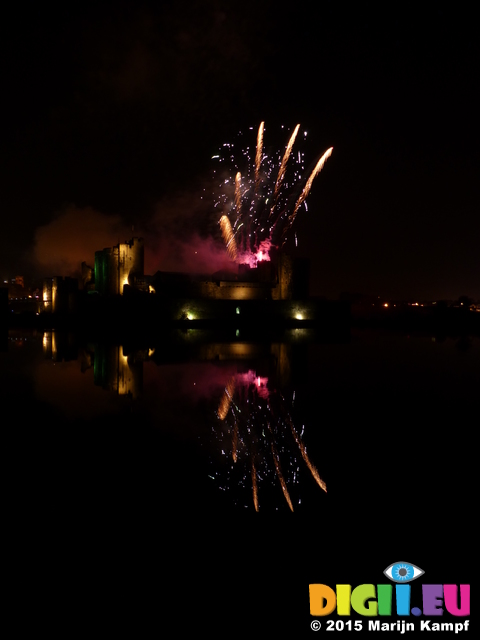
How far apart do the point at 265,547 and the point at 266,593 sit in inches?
15.4

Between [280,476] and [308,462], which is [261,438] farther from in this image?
[280,476]

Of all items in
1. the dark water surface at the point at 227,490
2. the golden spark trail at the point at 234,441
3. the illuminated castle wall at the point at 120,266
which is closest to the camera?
the dark water surface at the point at 227,490

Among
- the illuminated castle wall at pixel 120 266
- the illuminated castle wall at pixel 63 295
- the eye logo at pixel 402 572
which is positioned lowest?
the eye logo at pixel 402 572

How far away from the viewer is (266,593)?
8.59 feet

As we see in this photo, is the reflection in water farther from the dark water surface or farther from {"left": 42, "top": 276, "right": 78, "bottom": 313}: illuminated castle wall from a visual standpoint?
{"left": 42, "top": 276, "right": 78, "bottom": 313}: illuminated castle wall

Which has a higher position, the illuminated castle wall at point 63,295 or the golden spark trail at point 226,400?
the illuminated castle wall at point 63,295

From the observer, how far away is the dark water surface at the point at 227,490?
270 centimetres

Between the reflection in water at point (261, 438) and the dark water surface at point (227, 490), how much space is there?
24mm

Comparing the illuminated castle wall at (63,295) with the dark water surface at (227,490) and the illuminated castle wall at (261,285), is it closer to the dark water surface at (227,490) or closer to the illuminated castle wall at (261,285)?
the illuminated castle wall at (261,285)

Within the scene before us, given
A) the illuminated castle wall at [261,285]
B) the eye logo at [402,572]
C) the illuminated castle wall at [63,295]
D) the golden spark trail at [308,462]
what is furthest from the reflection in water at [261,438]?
the illuminated castle wall at [261,285]

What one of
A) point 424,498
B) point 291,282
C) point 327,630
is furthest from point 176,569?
point 291,282

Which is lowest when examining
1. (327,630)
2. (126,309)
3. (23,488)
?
(327,630)

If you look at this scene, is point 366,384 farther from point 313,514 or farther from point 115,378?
point 313,514

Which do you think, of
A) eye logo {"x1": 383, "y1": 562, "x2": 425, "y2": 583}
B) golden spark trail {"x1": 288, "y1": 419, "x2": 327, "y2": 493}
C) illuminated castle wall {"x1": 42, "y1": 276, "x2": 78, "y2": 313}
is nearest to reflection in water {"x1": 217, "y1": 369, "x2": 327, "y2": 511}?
golden spark trail {"x1": 288, "y1": 419, "x2": 327, "y2": 493}
